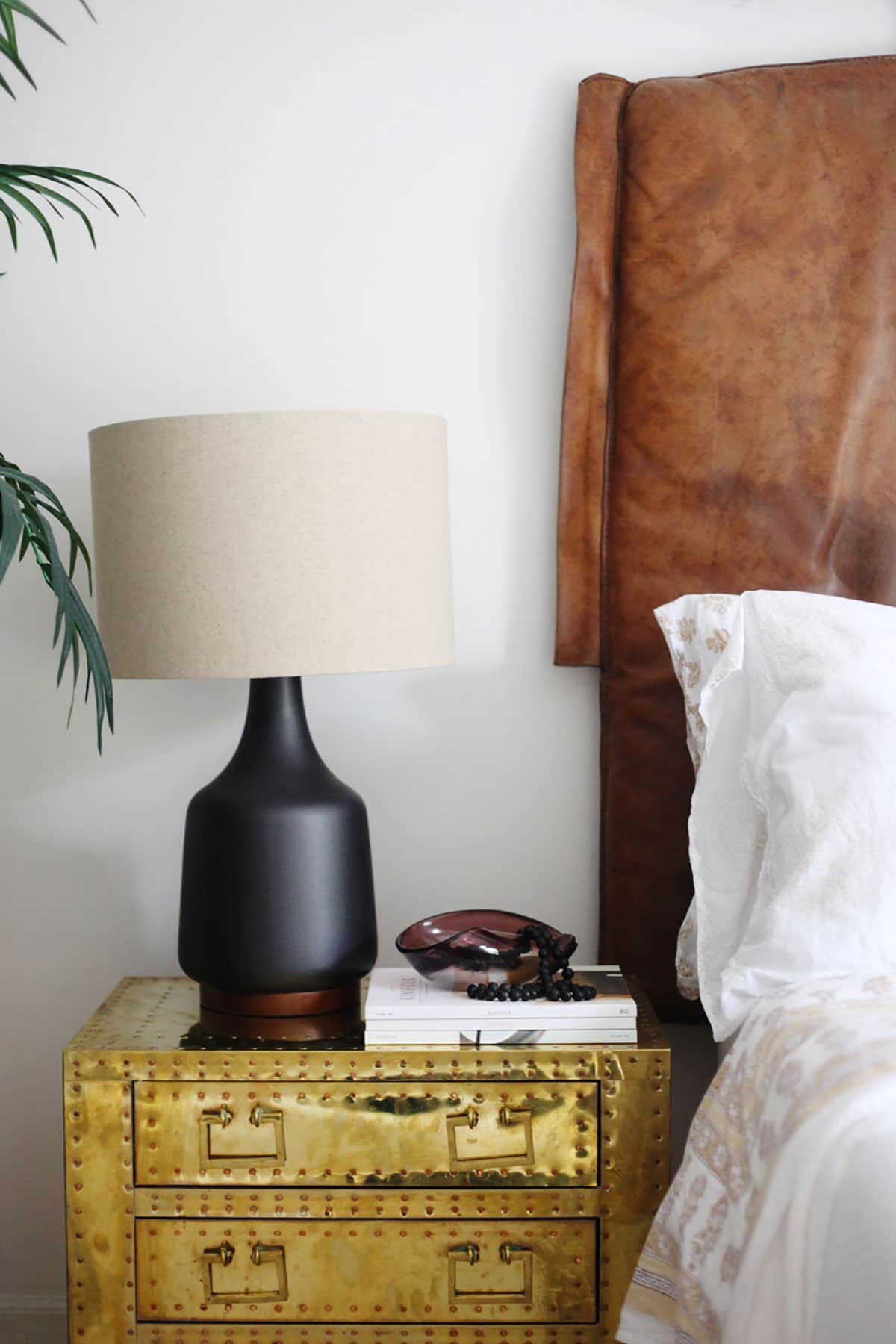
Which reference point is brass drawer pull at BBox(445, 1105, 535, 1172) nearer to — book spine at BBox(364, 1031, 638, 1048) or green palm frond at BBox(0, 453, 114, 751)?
book spine at BBox(364, 1031, 638, 1048)

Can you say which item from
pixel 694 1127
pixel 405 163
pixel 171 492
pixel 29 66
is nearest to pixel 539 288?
pixel 405 163

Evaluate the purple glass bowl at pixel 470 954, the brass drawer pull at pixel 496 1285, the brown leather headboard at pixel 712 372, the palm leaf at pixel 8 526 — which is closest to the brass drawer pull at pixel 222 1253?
the brass drawer pull at pixel 496 1285

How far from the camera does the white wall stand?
1.78 metres

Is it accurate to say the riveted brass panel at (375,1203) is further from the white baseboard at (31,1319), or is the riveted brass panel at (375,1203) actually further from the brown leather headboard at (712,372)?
the white baseboard at (31,1319)

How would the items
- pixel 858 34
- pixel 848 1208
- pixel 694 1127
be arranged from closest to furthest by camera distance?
1. pixel 848 1208
2. pixel 694 1127
3. pixel 858 34

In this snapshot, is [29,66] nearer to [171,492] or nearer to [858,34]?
[171,492]

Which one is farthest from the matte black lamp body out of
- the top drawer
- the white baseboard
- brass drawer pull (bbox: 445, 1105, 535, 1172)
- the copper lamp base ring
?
the white baseboard

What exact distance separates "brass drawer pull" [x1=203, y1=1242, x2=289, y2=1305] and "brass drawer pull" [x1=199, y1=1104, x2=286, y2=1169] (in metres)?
0.09

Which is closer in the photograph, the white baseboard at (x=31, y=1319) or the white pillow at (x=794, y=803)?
the white pillow at (x=794, y=803)

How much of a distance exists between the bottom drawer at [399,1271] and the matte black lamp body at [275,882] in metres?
0.24

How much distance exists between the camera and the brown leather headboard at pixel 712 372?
1.69m

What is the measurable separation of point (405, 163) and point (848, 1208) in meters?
1.50

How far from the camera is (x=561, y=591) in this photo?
1.77 m

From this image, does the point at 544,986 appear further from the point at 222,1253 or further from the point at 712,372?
the point at 712,372
